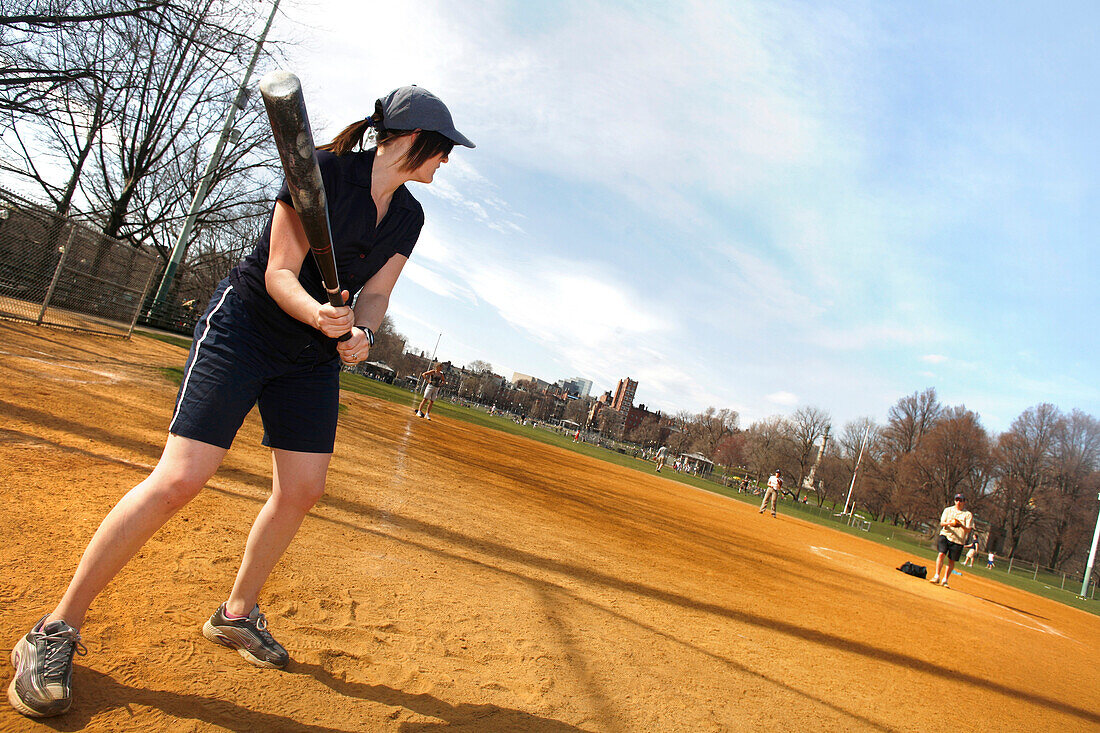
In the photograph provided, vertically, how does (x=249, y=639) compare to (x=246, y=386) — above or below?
below

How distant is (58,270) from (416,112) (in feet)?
47.3

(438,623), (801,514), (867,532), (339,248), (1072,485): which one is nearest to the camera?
(339,248)

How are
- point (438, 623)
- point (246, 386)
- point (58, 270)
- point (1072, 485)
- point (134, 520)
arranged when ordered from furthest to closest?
point (1072, 485) < point (58, 270) < point (438, 623) < point (246, 386) < point (134, 520)

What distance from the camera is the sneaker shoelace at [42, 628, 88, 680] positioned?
1.78m

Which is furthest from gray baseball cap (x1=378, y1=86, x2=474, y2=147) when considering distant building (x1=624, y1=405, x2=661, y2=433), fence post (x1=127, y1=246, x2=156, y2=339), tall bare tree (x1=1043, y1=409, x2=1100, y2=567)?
distant building (x1=624, y1=405, x2=661, y2=433)

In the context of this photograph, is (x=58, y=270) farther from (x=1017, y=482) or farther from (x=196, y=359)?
(x=1017, y=482)

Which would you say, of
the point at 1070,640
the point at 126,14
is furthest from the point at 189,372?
the point at 1070,640

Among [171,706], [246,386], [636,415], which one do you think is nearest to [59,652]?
[171,706]

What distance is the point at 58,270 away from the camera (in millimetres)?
12391

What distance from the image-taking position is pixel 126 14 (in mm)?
9180

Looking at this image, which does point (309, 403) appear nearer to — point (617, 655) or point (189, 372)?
point (189, 372)

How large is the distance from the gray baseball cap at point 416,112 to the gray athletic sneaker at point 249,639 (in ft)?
7.03

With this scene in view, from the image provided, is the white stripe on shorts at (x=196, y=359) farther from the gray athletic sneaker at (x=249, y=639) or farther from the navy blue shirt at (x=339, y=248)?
the gray athletic sneaker at (x=249, y=639)

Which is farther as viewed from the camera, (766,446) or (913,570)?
(766,446)
